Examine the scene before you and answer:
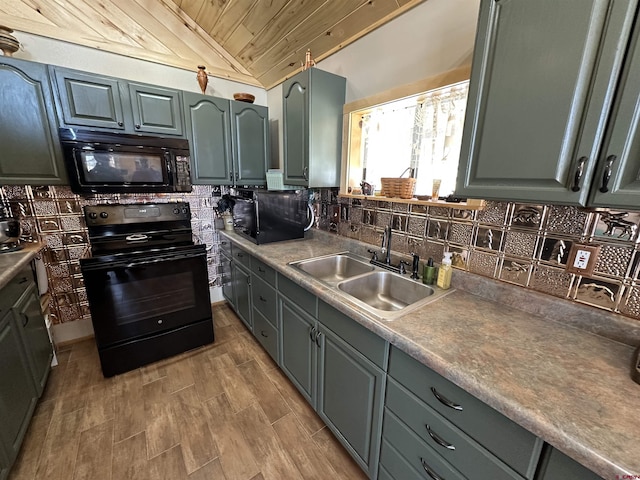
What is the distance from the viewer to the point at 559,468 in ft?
2.02

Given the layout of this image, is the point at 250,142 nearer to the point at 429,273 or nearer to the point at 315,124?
the point at 315,124

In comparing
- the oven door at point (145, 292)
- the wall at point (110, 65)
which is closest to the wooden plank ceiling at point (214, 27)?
the wall at point (110, 65)

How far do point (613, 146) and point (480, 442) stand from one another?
93 cm

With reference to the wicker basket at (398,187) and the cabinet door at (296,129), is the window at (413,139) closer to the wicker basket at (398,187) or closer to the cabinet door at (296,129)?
the wicker basket at (398,187)

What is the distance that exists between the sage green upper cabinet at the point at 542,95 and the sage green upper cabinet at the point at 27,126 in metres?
2.53

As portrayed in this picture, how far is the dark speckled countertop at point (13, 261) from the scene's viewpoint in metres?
1.27

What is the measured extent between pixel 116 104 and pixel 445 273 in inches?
100

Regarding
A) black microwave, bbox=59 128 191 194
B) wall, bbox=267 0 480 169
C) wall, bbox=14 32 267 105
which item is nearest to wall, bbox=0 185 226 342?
black microwave, bbox=59 128 191 194

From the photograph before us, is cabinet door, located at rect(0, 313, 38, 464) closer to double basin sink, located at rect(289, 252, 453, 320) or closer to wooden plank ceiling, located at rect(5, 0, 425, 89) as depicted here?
double basin sink, located at rect(289, 252, 453, 320)

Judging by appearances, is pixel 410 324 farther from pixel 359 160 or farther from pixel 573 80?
pixel 359 160

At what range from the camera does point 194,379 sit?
1.95m

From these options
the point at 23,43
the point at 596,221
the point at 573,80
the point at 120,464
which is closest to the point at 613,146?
the point at 573,80

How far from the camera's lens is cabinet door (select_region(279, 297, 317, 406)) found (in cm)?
152

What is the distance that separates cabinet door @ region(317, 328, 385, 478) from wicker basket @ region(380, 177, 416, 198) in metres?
0.91
